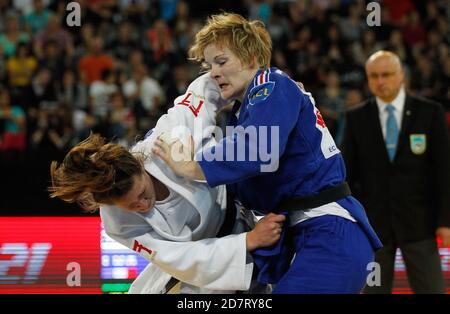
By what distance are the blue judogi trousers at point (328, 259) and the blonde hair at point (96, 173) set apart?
0.84m

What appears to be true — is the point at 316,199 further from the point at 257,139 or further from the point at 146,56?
the point at 146,56

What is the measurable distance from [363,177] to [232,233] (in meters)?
2.15

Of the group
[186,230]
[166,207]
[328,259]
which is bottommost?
[328,259]

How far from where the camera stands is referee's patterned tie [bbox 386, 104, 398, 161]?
227 inches

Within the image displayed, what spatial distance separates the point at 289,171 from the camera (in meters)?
3.60

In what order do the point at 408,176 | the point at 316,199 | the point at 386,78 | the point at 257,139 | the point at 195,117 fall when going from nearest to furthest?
the point at 257,139
the point at 316,199
the point at 195,117
the point at 408,176
the point at 386,78

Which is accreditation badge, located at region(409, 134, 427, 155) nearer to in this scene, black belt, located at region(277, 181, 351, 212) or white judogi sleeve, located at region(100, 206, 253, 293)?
black belt, located at region(277, 181, 351, 212)

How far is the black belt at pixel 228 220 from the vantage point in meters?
3.96

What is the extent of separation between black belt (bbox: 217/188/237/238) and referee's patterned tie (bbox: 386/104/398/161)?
214 centimetres

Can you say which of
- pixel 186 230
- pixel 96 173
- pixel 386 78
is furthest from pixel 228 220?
pixel 386 78

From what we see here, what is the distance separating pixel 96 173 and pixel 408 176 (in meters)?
2.93

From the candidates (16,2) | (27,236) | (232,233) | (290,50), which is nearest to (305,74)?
(290,50)

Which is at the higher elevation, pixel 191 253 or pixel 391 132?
pixel 391 132

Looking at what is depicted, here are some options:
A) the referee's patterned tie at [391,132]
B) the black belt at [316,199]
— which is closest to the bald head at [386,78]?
the referee's patterned tie at [391,132]
